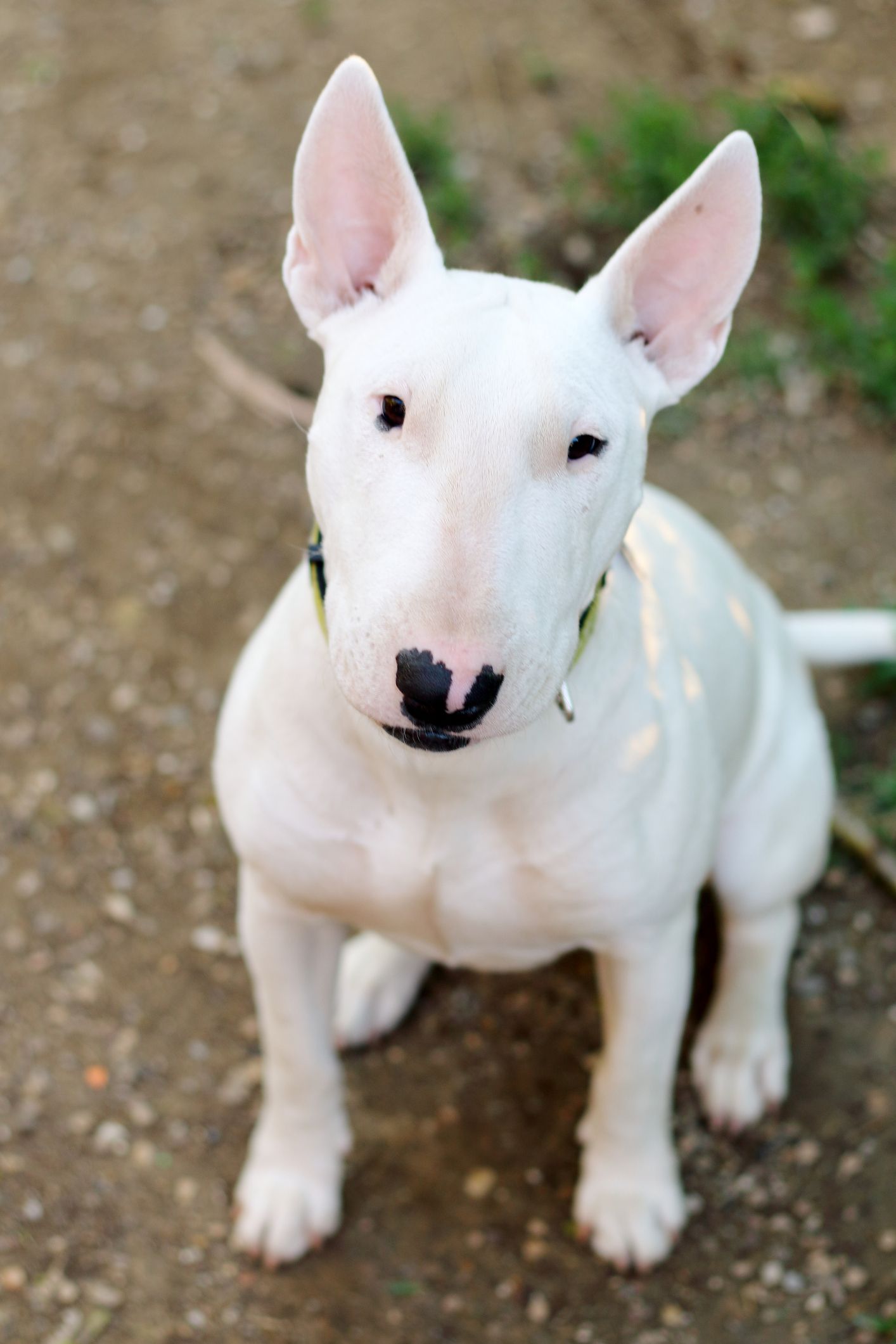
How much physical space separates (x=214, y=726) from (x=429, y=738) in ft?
7.51

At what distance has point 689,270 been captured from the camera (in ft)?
6.91

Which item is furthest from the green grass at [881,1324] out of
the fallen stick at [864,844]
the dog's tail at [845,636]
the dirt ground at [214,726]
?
the dog's tail at [845,636]

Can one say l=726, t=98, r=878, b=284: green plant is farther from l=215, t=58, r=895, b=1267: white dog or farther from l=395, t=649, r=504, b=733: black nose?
l=395, t=649, r=504, b=733: black nose

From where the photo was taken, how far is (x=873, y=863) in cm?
362

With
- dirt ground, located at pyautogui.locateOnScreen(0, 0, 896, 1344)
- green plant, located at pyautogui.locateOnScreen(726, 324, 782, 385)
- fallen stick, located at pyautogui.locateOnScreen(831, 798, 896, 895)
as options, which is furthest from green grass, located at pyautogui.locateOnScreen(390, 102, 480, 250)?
fallen stick, located at pyautogui.locateOnScreen(831, 798, 896, 895)

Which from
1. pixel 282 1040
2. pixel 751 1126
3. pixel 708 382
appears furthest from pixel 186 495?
pixel 751 1126

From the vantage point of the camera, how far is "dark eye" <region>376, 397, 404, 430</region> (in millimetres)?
1872

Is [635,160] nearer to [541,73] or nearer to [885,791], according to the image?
[541,73]

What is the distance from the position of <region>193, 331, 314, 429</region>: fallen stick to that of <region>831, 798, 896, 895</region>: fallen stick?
2.06m

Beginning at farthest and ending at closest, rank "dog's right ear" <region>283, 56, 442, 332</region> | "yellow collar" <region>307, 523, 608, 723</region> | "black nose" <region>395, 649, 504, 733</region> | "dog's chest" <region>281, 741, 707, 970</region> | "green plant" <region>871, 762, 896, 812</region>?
"green plant" <region>871, 762, 896, 812</region>, "dog's chest" <region>281, 741, 707, 970</region>, "yellow collar" <region>307, 523, 608, 723</region>, "dog's right ear" <region>283, 56, 442, 332</region>, "black nose" <region>395, 649, 504, 733</region>

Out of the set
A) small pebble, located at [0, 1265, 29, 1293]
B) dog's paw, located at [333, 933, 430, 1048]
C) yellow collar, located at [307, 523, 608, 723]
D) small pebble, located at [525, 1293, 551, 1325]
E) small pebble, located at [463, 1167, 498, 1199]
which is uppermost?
yellow collar, located at [307, 523, 608, 723]

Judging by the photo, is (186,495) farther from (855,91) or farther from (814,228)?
(855,91)

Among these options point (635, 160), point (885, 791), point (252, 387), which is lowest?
point (885, 791)

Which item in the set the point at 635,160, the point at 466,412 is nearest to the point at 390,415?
the point at 466,412
